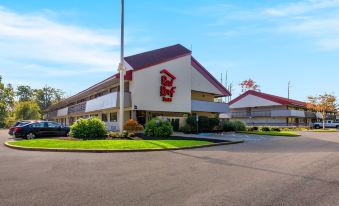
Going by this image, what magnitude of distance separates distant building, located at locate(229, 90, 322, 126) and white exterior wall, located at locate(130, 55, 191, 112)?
30.6 metres

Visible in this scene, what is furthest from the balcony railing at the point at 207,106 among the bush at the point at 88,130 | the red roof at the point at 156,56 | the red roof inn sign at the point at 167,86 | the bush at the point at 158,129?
the bush at the point at 88,130

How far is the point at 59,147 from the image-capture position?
14492 millimetres

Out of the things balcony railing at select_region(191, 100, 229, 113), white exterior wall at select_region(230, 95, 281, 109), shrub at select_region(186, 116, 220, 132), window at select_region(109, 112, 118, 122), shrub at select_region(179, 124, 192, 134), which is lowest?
shrub at select_region(179, 124, 192, 134)

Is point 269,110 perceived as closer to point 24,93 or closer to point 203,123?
point 203,123

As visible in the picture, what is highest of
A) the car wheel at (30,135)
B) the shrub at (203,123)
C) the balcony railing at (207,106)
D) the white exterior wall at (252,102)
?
the white exterior wall at (252,102)

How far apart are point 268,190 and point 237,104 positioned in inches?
2433

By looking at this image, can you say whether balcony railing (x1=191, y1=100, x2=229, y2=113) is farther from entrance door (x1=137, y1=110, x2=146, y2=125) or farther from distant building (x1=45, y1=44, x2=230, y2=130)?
entrance door (x1=137, y1=110, x2=146, y2=125)

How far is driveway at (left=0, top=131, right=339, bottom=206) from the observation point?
5.80m

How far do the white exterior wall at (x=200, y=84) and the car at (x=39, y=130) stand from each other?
1783cm

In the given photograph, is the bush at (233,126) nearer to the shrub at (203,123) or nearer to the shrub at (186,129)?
the shrub at (203,123)

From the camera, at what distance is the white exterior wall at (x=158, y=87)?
100ft

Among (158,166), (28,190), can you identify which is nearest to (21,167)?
Result: (28,190)

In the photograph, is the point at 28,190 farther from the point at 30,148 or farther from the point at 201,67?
the point at 201,67

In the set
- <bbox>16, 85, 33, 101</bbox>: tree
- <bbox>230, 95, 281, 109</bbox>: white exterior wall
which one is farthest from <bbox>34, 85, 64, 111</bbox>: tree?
<bbox>230, 95, 281, 109</bbox>: white exterior wall
